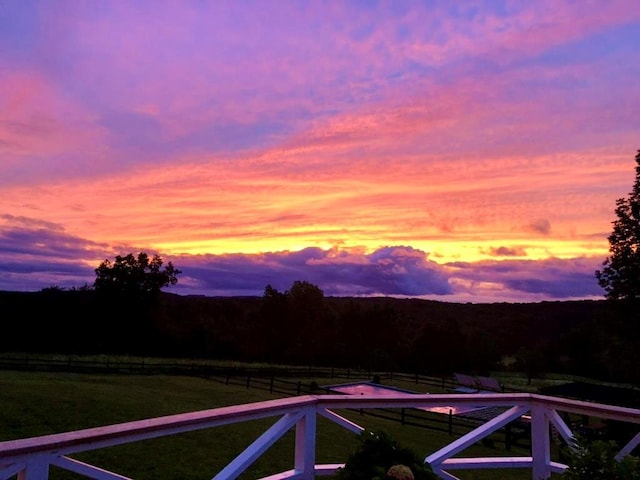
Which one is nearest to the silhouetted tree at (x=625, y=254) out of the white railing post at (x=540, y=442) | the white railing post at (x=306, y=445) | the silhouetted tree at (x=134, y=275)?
the white railing post at (x=540, y=442)

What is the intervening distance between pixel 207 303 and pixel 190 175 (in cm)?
4969

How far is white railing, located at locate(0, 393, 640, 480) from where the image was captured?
2176 mm

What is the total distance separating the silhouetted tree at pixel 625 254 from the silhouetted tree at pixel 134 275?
128ft

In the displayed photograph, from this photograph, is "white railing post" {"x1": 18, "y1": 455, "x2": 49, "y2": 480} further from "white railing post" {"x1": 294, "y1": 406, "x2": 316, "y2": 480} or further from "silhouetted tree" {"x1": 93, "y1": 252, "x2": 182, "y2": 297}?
"silhouetted tree" {"x1": 93, "y1": 252, "x2": 182, "y2": 297}

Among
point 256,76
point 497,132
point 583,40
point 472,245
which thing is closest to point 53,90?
point 256,76

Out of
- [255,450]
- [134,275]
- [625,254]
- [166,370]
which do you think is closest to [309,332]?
[134,275]

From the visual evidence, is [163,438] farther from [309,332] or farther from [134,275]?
[309,332]

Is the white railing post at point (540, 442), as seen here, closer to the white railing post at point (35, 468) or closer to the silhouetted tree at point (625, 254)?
the white railing post at point (35, 468)

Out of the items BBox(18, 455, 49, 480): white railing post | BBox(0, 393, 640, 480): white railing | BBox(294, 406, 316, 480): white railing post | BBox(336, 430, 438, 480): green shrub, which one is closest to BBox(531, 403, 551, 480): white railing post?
BBox(0, 393, 640, 480): white railing

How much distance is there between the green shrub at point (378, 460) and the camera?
2930 millimetres

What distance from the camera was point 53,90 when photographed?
13250 millimetres

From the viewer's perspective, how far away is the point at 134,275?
5075cm

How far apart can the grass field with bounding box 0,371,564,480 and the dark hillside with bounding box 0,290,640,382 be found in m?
20.9

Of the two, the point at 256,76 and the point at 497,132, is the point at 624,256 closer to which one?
the point at 497,132
